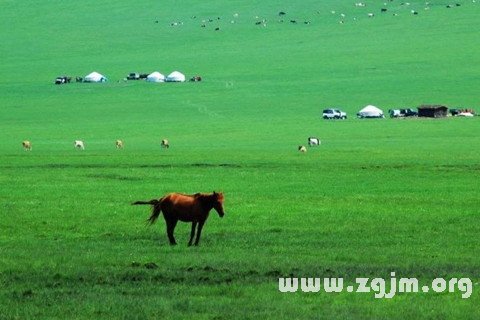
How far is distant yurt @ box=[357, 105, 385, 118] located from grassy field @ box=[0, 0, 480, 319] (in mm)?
2140

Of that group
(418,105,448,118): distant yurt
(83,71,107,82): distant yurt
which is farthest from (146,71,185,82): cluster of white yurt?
(418,105,448,118): distant yurt

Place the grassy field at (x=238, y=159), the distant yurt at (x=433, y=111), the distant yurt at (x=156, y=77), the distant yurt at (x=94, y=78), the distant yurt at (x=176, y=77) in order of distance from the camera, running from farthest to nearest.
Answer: the distant yurt at (x=94, y=78)
the distant yurt at (x=156, y=77)
the distant yurt at (x=176, y=77)
the distant yurt at (x=433, y=111)
the grassy field at (x=238, y=159)

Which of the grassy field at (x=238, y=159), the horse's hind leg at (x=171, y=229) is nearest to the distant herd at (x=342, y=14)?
the grassy field at (x=238, y=159)

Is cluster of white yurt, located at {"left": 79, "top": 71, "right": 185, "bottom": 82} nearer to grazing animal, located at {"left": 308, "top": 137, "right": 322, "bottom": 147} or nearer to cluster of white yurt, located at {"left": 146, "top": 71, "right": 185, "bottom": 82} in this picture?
cluster of white yurt, located at {"left": 146, "top": 71, "right": 185, "bottom": 82}

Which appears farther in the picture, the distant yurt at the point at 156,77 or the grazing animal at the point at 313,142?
the distant yurt at the point at 156,77

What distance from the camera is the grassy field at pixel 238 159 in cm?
1380

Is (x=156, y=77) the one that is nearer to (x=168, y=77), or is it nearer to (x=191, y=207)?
(x=168, y=77)

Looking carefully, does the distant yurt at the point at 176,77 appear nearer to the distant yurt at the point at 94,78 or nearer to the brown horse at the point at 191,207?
the distant yurt at the point at 94,78

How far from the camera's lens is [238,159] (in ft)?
146

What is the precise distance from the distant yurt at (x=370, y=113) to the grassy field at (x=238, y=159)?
84.3 inches

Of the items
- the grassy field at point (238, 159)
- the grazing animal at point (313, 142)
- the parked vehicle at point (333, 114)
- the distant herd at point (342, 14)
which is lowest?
the grazing animal at point (313, 142)

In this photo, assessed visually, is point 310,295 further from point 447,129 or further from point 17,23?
point 17,23

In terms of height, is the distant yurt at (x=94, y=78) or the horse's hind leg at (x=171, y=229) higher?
the distant yurt at (x=94, y=78)

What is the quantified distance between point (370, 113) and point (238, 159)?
36488 mm
